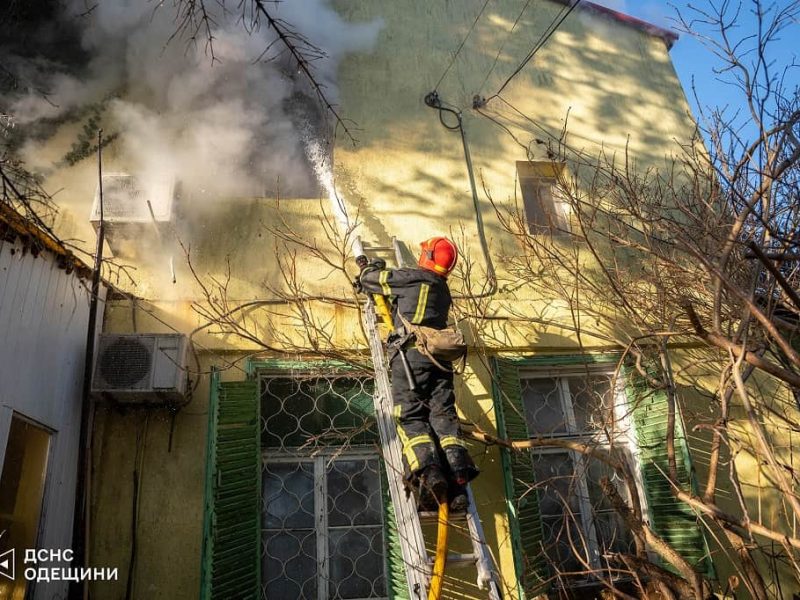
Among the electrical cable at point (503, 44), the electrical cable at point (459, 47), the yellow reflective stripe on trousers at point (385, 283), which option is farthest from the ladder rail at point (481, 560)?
the electrical cable at point (503, 44)

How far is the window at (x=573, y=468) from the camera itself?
4.74 meters

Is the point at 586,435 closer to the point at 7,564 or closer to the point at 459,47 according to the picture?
the point at 7,564

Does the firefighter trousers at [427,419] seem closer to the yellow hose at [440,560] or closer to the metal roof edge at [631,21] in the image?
the yellow hose at [440,560]

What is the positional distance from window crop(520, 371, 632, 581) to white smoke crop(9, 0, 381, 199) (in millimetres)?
2821

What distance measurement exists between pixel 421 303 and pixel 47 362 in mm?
2438

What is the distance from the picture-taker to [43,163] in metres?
5.66

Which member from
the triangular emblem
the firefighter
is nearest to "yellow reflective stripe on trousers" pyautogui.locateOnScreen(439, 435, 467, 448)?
the firefighter

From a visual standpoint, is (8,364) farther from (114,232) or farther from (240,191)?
(240,191)

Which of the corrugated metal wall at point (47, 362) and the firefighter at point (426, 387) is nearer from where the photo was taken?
the firefighter at point (426, 387)

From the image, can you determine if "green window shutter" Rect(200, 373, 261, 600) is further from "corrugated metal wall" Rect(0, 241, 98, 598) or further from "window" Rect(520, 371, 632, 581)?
"window" Rect(520, 371, 632, 581)

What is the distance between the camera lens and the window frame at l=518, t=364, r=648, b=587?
480 centimetres

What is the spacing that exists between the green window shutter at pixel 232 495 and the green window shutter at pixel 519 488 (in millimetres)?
1743

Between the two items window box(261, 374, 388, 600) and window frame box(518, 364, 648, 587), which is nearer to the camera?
window box(261, 374, 388, 600)

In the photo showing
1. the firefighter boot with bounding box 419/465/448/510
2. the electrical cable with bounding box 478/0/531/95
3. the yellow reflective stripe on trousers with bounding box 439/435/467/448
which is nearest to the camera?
the firefighter boot with bounding box 419/465/448/510
